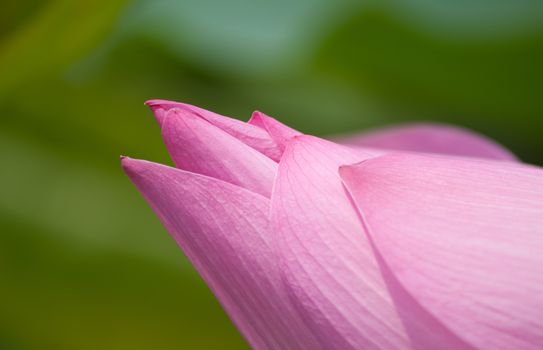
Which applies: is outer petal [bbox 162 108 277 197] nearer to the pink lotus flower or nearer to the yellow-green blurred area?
the pink lotus flower

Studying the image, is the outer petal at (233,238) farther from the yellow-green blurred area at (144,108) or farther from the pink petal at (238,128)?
the yellow-green blurred area at (144,108)

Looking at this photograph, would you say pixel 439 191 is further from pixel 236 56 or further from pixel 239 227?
pixel 236 56

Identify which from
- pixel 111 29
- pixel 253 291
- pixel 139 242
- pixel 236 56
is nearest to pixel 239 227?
pixel 253 291

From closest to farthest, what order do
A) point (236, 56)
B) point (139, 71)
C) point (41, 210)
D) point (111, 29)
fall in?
point (111, 29) → point (41, 210) → point (139, 71) → point (236, 56)

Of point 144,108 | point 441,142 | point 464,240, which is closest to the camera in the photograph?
point 464,240

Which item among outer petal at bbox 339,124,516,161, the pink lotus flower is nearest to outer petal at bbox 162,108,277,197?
the pink lotus flower

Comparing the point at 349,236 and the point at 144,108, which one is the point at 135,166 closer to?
the point at 349,236

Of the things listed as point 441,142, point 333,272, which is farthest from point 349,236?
point 441,142

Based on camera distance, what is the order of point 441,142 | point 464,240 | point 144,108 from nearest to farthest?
point 464,240 → point 441,142 → point 144,108

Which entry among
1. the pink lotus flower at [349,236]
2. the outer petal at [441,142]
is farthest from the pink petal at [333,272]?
Answer: the outer petal at [441,142]
